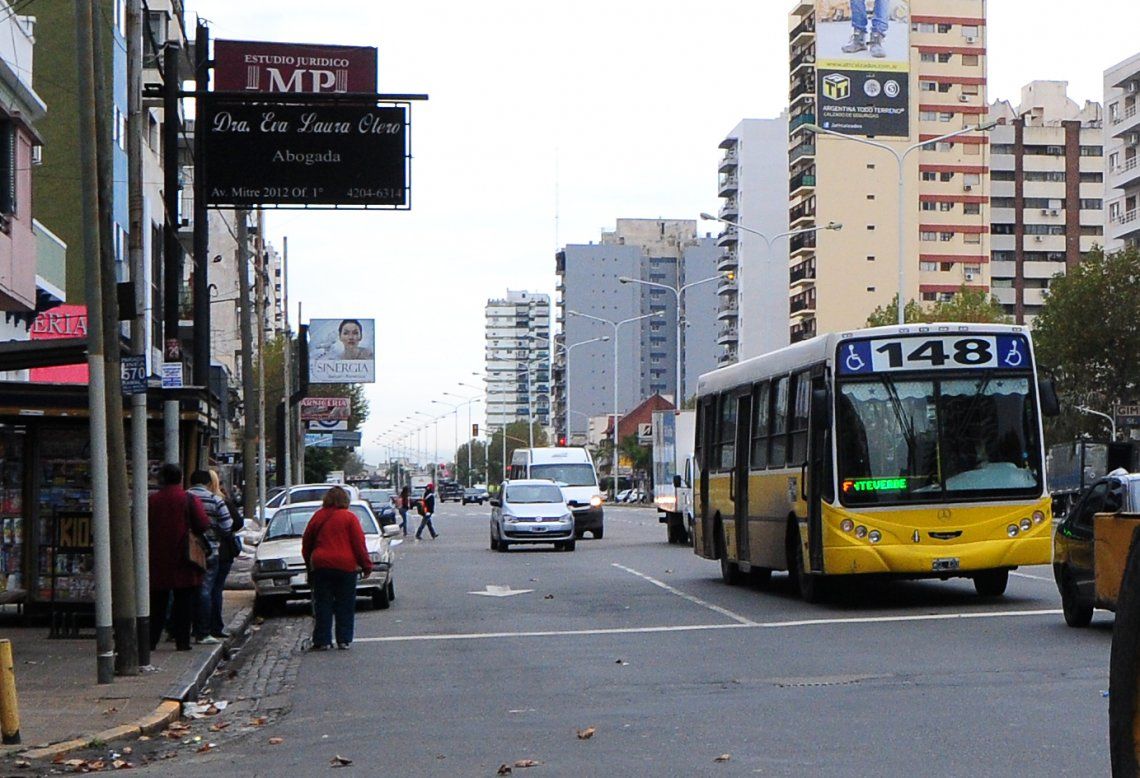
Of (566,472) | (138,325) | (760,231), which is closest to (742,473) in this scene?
(138,325)

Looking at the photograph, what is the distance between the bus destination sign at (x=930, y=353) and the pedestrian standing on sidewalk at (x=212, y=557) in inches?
285

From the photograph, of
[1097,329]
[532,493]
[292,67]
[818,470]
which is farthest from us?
[1097,329]

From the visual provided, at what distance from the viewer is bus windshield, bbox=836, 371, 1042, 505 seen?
2078 cm

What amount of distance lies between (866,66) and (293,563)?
100436 mm

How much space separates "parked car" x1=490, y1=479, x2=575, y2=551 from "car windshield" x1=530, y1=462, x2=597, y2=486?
9292mm

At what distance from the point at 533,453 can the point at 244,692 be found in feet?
128

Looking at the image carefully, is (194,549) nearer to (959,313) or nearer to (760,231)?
(959,313)

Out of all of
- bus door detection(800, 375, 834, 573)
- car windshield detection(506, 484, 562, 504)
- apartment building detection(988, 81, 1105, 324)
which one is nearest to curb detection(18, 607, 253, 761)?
bus door detection(800, 375, 834, 573)

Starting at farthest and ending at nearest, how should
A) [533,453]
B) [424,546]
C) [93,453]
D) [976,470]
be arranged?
[533,453] → [424,546] → [976,470] → [93,453]

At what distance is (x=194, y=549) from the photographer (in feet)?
57.1

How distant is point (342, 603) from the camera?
18.1 metres

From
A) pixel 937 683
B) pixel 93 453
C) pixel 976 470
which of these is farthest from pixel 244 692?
pixel 976 470

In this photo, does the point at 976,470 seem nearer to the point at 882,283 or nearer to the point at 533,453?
the point at 533,453

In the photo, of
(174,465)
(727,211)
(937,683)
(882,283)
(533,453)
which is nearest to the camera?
(937,683)
